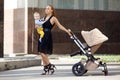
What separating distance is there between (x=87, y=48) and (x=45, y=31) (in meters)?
1.09

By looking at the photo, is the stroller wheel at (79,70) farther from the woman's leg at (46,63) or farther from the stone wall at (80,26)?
the stone wall at (80,26)

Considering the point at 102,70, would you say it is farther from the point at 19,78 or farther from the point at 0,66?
the point at 0,66

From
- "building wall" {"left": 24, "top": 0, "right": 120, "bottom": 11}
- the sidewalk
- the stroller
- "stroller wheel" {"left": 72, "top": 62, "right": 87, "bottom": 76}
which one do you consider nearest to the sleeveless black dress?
the stroller

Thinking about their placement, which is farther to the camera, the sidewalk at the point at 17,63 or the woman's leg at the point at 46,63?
the sidewalk at the point at 17,63

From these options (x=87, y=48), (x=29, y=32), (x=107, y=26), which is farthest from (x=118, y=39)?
(x=87, y=48)

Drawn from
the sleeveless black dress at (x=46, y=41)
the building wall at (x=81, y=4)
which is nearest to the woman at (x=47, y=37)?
the sleeveless black dress at (x=46, y=41)

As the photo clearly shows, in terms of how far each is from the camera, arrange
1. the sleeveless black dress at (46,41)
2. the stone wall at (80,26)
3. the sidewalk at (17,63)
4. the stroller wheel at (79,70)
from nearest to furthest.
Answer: the stroller wheel at (79,70), the sleeveless black dress at (46,41), the sidewalk at (17,63), the stone wall at (80,26)

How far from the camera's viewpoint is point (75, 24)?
1211 inches

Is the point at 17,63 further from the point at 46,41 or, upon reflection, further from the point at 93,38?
the point at 93,38

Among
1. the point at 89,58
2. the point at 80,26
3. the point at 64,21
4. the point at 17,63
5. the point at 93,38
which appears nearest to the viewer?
the point at 93,38

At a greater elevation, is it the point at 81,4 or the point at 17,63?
the point at 81,4

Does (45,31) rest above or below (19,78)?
above

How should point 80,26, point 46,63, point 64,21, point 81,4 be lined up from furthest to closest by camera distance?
point 81,4
point 80,26
point 64,21
point 46,63

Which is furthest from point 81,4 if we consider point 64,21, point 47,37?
point 47,37
